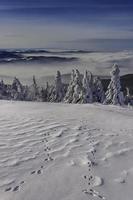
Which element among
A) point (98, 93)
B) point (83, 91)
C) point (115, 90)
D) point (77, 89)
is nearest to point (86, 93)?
point (83, 91)

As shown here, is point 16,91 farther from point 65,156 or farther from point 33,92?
point 65,156

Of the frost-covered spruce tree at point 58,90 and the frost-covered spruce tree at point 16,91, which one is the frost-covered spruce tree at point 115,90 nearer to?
the frost-covered spruce tree at point 58,90

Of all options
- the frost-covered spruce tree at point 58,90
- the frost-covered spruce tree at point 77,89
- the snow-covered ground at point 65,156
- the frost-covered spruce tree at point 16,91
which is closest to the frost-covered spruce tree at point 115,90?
the frost-covered spruce tree at point 77,89

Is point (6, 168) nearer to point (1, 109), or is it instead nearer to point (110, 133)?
point (110, 133)

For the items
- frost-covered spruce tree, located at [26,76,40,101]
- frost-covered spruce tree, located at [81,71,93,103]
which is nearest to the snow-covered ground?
frost-covered spruce tree, located at [81,71,93,103]

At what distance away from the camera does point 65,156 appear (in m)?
14.2

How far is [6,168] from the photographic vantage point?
12.9 metres

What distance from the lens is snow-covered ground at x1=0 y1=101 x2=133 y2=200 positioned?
11336 mm

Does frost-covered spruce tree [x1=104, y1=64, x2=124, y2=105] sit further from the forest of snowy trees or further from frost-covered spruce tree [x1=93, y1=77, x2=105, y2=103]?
frost-covered spruce tree [x1=93, y1=77, x2=105, y2=103]

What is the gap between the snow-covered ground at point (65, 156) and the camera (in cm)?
1134

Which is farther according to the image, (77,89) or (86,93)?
(77,89)

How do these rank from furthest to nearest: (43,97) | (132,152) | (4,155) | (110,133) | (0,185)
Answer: (43,97)
(110,133)
(132,152)
(4,155)
(0,185)

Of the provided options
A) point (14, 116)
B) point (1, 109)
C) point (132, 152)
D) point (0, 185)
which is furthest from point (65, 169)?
point (1, 109)

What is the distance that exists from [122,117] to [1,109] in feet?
22.1
